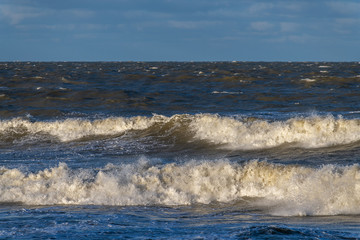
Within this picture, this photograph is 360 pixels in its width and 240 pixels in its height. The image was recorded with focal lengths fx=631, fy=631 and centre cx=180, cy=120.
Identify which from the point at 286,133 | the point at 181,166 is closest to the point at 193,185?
the point at 181,166

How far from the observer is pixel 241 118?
2066cm

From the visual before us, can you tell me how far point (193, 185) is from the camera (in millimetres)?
12664

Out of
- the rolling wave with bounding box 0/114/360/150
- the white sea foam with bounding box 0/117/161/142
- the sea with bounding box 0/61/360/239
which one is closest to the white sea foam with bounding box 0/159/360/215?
the sea with bounding box 0/61/360/239

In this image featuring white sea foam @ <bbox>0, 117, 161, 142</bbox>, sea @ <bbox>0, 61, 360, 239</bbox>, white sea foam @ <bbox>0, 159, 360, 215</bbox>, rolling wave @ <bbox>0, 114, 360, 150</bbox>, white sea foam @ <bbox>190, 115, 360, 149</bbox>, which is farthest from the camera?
white sea foam @ <bbox>0, 117, 161, 142</bbox>

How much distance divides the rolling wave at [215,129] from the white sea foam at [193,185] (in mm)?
4749

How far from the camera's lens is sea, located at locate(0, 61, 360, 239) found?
31.4 ft

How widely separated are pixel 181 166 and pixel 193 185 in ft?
3.08

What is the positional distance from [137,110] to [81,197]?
13.7 m

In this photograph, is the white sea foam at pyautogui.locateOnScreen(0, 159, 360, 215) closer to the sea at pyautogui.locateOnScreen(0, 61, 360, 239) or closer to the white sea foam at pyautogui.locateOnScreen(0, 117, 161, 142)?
the sea at pyautogui.locateOnScreen(0, 61, 360, 239)

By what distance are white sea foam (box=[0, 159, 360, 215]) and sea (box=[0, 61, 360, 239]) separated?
2 cm

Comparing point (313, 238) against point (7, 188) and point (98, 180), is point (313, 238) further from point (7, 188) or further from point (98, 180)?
point (7, 188)

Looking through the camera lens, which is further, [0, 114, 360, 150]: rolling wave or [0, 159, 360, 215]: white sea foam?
[0, 114, 360, 150]: rolling wave

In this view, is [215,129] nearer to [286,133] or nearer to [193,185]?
[286,133]

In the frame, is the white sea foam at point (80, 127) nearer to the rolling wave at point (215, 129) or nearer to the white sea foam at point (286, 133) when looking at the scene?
the rolling wave at point (215, 129)
